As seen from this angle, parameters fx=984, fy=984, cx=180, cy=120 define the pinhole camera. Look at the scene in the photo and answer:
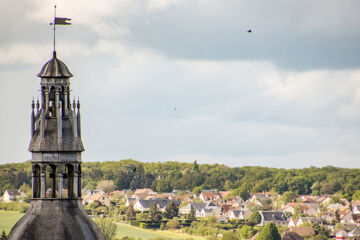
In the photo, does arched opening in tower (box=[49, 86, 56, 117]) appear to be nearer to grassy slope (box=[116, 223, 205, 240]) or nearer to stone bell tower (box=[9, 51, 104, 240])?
stone bell tower (box=[9, 51, 104, 240])

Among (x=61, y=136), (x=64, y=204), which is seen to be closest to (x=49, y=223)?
(x=64, y=204)

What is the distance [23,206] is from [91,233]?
146m

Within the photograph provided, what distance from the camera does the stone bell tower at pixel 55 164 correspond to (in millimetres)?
27781

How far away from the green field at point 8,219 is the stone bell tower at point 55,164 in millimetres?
111971

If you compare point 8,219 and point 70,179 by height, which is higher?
point 8,219

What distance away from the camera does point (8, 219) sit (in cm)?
15850

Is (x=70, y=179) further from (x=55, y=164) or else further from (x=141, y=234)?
(x=141, y=234)

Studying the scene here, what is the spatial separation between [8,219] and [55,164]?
133350mm

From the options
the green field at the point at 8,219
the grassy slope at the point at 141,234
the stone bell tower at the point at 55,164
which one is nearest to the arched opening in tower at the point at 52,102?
the stone bell tower at the point at 55,164

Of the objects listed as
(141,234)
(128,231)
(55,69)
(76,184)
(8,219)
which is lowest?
(76,184)

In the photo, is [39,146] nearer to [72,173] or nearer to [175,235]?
[72,173]

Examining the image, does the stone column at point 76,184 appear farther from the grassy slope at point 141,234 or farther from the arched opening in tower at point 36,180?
the grassy slope at point 141,234

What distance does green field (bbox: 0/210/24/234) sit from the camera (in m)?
144

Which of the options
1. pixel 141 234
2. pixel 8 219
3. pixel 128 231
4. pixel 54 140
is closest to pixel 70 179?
pixel 54 140
